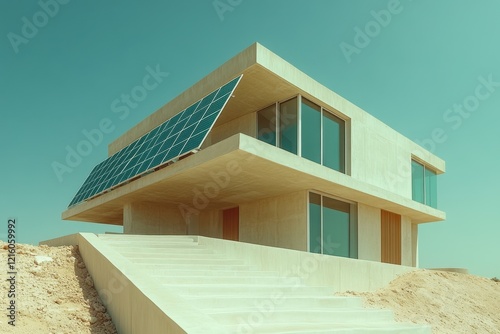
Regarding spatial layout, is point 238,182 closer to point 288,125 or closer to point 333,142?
point 288,125

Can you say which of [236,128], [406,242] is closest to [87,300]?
[236,128]

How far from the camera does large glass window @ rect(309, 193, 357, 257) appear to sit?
50.5 feet

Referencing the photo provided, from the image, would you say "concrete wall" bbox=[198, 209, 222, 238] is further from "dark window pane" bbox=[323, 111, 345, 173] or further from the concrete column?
the concrete column

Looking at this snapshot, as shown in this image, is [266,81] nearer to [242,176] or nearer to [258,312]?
[242,176]

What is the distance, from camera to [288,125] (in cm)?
1468

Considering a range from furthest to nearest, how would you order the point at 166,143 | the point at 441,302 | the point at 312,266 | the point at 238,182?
the point at 166,143 < the point at 238,182 < the point at 441,302 < the point at 312,266

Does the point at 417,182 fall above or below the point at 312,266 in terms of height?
above

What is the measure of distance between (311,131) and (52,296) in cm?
1003

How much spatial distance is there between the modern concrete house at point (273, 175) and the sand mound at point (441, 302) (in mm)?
2515

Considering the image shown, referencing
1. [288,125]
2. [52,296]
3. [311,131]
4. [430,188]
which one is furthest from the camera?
[430,188]

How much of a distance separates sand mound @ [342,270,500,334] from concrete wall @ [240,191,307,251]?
9.60 ft

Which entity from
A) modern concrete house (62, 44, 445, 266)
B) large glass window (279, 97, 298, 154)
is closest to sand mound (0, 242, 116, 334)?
modern concrete house (62, 44, 445, 266)

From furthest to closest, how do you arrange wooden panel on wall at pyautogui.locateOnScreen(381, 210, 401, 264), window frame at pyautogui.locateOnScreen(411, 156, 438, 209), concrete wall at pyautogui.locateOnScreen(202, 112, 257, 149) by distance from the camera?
window frame at pyautogui.locateOnScreen(411, 156, 438, 209) → wooden panel on wall at pyautogui.locateOnScreen(381, 210, 401, 264) → concrete wall at pyautogui.locateOnScreen(202, 112, 257, 149)

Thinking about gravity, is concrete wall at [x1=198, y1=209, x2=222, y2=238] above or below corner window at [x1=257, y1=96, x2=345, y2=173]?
below
